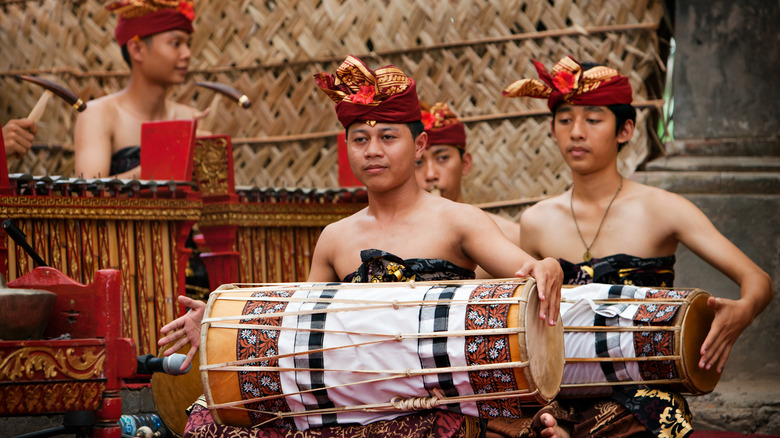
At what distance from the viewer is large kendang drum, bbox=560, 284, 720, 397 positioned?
3.95 m

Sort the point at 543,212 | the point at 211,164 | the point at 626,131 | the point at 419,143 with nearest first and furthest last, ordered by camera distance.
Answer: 1. the point at 419,143
2. the point at 626,131
3. the point at 543,212
4. the point at 211,164

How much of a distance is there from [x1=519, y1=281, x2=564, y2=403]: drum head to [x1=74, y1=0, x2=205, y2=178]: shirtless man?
3695mm

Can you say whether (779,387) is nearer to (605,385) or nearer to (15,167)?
(605,385)

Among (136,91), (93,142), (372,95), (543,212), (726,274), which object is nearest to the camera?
(372,95)

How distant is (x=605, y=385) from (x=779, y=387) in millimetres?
1816

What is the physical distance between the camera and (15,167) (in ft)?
27.8

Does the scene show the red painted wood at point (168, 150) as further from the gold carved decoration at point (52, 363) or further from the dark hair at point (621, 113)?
the dark hair at point (621, 113)

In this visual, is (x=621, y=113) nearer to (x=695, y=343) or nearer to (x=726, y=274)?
(x=726, y=274)

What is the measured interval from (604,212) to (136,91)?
11.7 feet

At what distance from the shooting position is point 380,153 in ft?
12.7

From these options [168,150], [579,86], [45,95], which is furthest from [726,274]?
[45,95]

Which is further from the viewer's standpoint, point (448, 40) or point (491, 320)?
point (448, 40)

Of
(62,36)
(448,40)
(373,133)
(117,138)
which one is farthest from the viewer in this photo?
(62,36)

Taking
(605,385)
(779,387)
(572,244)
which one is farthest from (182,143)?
(779,387)
